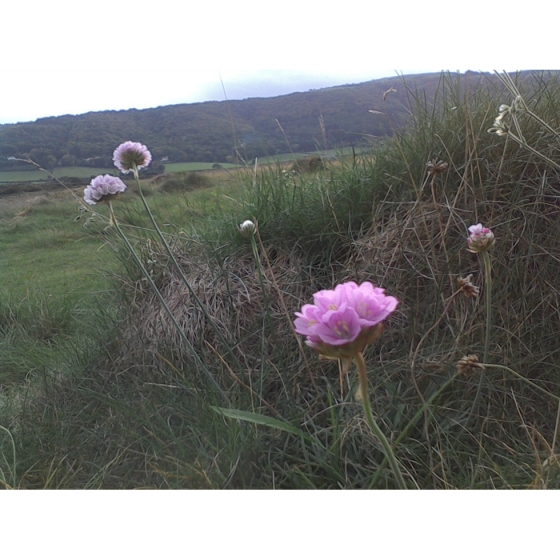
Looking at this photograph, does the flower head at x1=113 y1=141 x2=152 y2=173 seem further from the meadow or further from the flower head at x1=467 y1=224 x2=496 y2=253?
the flower head at x1=467 y1=224 x2=496 y2=253

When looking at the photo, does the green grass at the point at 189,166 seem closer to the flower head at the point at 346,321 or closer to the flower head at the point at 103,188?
the flower head at the point at 103,188

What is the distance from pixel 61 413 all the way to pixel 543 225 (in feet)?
3.53

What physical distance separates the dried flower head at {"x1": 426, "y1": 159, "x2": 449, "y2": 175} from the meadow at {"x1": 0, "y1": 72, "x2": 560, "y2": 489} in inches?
0.6

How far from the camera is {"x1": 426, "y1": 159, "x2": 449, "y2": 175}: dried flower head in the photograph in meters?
0.98

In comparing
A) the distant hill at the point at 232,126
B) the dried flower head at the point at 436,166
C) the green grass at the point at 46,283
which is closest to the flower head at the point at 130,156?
the distant hill at the point at 232,126

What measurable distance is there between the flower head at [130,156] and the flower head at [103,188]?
0.03m

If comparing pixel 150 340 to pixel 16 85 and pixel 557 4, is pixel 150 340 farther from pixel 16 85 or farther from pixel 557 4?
pixel 557 4

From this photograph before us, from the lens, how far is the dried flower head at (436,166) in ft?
3.22

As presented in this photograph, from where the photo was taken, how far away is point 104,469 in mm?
927

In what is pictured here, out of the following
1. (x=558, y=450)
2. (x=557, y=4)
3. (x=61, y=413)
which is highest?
(x=557, y=4)

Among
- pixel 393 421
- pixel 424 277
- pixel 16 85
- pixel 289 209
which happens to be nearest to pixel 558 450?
pixel 393 421

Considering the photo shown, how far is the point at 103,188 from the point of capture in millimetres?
990

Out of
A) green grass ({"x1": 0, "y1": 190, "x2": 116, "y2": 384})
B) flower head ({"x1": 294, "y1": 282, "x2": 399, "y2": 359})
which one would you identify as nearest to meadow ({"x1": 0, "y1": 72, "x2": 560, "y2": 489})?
green grass ({"x1": 0, "y1": 190, "x2": 116, "y2": 384})

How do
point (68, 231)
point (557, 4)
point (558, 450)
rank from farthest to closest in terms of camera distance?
point (68, 231)
point (557, 4)
point (558, 450)
